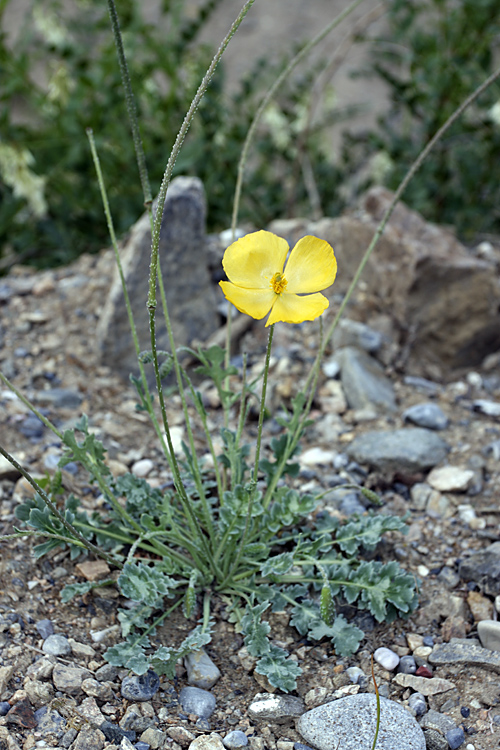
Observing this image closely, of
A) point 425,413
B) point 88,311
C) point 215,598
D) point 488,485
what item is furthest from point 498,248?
point 215,598

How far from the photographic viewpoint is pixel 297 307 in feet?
4.41

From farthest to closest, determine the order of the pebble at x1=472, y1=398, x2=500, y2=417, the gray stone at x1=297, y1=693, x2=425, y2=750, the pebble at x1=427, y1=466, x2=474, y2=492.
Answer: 1. the pebble at x1=472, y1=398, x2=500, y2=417
2. the pebble at x1=427, y1=466, x2=474, y2=492
3. the gray stone at x1=297, y1=693, x2=425, y2=750

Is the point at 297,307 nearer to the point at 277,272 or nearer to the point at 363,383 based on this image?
the point at 277,272

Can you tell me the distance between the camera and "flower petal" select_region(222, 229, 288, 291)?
1.35m

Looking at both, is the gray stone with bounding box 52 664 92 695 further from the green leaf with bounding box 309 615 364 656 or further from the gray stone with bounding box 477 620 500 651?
the gray stone with bounding box 477 620 500 651

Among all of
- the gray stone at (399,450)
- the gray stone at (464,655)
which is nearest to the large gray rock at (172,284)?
the gray stone at (399,450)

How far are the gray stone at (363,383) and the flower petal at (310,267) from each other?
151cm

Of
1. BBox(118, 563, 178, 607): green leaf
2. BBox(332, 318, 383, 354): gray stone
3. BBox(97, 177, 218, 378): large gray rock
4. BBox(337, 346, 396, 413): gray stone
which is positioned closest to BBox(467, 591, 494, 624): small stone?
BBox(118, 563, 178, 607): green leaf

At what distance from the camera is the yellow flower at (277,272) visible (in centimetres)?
133

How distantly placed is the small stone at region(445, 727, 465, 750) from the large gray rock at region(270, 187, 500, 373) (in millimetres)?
1844

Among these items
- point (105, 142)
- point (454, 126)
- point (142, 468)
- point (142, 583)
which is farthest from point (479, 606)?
point (105, 142)

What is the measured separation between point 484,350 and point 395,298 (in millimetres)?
513

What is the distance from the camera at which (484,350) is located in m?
3.27

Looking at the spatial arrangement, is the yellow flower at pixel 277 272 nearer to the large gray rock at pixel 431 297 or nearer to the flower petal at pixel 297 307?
the flower petal at pixel 297 307
